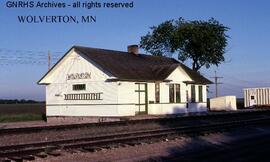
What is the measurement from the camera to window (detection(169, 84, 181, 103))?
127ft

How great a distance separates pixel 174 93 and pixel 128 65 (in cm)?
457

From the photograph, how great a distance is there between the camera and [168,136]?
19828 millimetres

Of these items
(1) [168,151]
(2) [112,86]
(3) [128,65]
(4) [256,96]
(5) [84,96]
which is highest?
(3) [128,65]

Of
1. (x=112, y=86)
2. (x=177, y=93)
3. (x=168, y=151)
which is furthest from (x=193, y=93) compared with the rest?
(x=168, y=151)

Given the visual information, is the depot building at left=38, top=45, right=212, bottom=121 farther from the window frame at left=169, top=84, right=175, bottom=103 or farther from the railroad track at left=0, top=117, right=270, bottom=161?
the railroad track at left=0, top=117, right=270, bottom=161

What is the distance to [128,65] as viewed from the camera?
123 feet

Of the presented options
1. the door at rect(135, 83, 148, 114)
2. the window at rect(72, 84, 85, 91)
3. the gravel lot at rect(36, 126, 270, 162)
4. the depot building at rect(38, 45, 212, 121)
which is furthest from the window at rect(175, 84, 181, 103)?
the gravel lot at rect(36, 126, 270, 162)

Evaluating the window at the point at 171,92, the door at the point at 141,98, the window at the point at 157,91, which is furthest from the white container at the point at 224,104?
the door at the point at 141,98

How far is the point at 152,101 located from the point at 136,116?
274cm

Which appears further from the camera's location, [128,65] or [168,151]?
[128,65]

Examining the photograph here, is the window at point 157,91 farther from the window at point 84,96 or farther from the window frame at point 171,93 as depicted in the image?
the window at point 84,96

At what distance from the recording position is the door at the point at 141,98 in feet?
117

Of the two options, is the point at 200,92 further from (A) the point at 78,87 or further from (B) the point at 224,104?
(A) the point at 78,87

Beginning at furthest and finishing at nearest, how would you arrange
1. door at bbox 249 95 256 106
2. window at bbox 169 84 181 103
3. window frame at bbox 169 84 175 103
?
door at bbox 249 95 256 106
window at bbox 169 84 181 103
window frame at bbox 169 84 175 103
